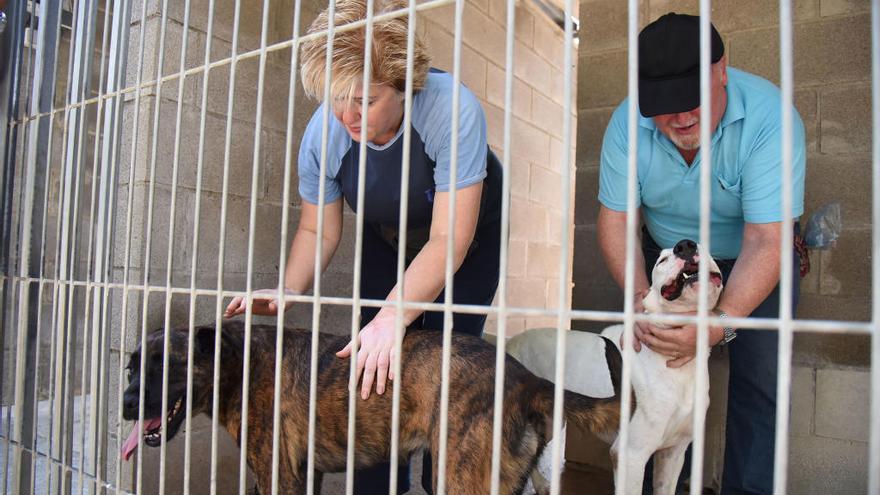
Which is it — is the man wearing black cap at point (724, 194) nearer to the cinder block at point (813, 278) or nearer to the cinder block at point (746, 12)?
the cinder block at point (813, 278)

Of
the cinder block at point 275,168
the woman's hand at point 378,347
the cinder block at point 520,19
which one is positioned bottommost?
the woman's hand at point 378,347

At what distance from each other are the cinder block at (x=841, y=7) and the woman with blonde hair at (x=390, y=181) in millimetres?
2268

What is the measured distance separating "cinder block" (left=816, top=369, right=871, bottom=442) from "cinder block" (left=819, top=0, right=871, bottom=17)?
1.93m

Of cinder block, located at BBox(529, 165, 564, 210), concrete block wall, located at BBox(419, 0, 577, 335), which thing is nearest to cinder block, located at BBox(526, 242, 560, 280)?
concrete block wall, located at BBox(419, 0, 577, 335)

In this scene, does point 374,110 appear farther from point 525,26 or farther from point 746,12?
point 525,26

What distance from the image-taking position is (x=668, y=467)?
2631 mm

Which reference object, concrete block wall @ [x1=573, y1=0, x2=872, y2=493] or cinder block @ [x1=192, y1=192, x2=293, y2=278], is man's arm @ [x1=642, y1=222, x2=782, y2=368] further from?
cinder block @ [x1=192, y1=192, x2=293, y2=278]

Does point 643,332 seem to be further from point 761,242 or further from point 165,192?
point 165,192

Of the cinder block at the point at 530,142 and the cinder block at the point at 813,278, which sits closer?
the cinder block at the point at 813,278

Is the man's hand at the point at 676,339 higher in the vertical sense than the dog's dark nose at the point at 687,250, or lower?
lower

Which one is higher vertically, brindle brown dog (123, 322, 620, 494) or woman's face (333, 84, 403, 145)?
woman's face (333, 84, 403, 145)

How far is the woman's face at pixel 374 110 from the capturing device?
197 cm

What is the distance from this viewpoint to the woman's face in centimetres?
197

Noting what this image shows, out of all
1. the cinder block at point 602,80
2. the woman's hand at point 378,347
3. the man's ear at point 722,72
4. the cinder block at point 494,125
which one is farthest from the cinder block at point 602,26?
the woman's hand at point 378,347
